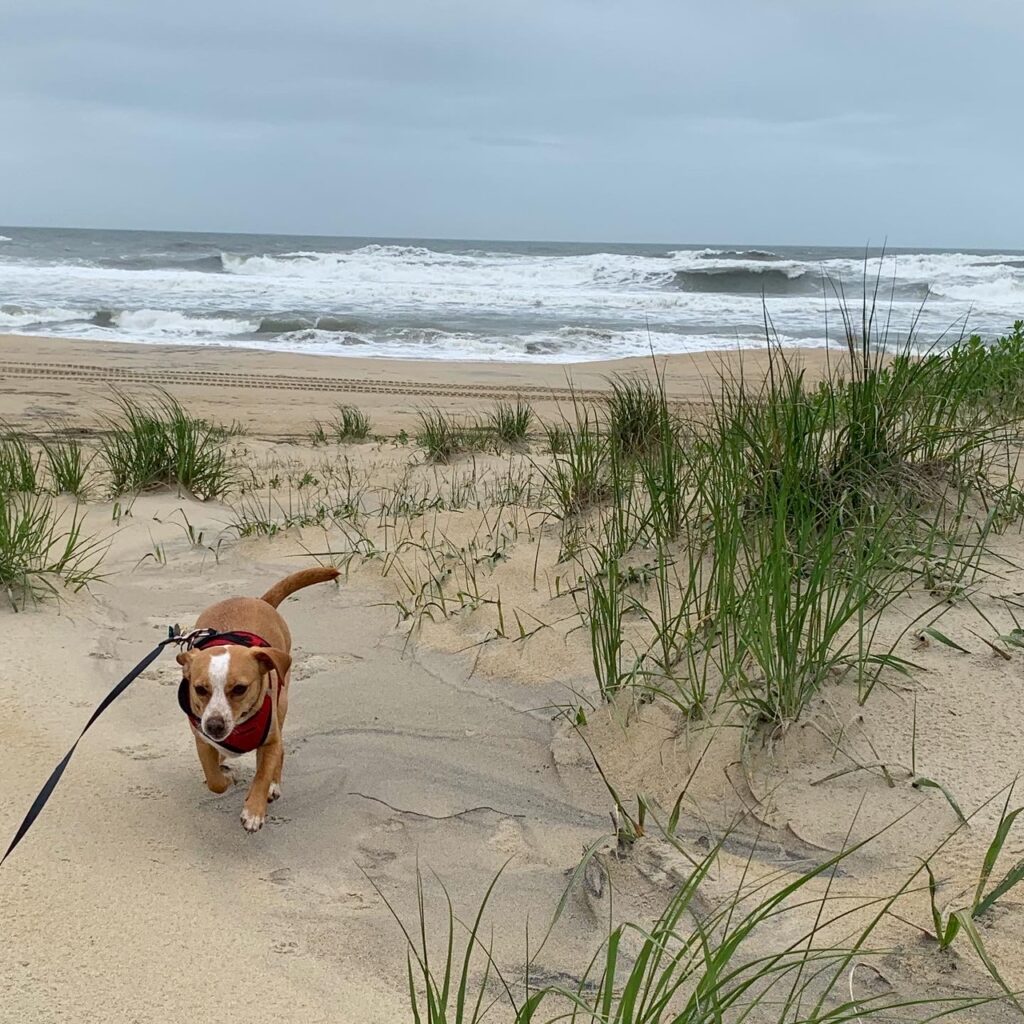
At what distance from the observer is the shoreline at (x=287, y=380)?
35.3ft

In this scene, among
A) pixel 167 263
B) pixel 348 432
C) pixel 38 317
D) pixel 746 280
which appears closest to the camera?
pixel 348 432

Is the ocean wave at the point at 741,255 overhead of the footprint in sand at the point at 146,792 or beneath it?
overhead

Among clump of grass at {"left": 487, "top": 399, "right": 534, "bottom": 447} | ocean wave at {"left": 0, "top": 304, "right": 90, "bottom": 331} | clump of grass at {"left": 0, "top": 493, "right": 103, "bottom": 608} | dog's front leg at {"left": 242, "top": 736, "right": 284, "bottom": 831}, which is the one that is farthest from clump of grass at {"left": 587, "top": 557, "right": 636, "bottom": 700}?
ocean wave at {"left": 0, "top": 304, "right": 90, "bottom": 331}

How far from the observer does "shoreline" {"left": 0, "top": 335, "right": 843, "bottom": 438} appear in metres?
10.8

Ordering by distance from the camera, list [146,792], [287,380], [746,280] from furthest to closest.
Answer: [746,280], [287,380], [146,792]

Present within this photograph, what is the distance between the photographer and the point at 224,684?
8.39 feet

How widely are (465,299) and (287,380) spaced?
15.8m

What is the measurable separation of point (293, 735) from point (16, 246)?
157ft

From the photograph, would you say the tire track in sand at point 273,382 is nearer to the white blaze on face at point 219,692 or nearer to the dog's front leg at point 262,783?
the dog's front leg at point 262,783

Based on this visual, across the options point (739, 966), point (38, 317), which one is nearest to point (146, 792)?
point (739, 966)

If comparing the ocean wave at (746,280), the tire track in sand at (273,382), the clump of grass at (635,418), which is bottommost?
the tire track in sand at (273,382)

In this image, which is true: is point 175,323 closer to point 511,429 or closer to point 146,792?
point 511,429

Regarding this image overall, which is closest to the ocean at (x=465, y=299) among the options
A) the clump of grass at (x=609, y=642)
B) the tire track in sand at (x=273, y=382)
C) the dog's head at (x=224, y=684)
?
the tire track in sand at (x=273, y=382)

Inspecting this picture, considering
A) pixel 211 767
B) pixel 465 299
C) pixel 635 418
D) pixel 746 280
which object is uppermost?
pixel 746 280
